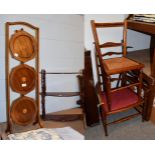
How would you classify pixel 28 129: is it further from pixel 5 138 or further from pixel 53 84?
pixel 53 84

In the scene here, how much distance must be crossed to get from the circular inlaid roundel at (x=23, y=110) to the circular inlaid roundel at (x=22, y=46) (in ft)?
0.79

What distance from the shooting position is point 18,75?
1157 mm

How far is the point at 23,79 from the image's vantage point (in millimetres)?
1184

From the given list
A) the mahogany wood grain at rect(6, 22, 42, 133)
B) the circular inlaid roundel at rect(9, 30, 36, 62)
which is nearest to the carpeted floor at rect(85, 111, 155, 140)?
the mahogany wood grain at rect(6, 22, 42, 133)

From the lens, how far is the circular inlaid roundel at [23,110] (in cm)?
115

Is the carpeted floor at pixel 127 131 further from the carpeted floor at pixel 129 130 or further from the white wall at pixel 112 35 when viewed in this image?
the white wall at pixel 112 35

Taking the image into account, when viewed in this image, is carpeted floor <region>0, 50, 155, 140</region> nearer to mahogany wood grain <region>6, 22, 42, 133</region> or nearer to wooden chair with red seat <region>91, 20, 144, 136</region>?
wooden chair with red seat <region>91, 20, 144, 136</region>

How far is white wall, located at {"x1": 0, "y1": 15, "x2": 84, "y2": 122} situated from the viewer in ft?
3.44

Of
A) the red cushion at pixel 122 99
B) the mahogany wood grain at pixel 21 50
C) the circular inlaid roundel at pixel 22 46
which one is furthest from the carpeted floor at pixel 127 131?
the circular inlaid roundel at pixel 22 46

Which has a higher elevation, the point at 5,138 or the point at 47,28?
the point at 47,28
